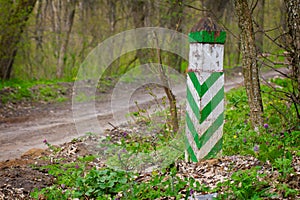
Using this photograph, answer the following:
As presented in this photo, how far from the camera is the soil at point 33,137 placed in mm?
5031

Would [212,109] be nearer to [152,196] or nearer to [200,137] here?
[200,137]

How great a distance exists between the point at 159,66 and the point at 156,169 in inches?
97.0

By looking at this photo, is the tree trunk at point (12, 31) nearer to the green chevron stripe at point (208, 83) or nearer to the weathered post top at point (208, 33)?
the weathered post top at point (208, 33)

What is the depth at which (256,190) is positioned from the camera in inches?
145

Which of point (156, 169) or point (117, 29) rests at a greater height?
point (117, 29)

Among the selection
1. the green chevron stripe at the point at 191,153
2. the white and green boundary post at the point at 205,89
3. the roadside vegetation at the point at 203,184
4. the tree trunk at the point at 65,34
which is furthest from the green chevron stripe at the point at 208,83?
the tree trunk at the point at 65,34

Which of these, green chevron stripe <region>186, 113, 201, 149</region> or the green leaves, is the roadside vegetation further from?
green chevron stripe <region>186, 113, 201, 149</region>

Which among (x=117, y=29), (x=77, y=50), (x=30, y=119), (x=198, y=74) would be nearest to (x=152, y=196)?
(x=198, y=74)

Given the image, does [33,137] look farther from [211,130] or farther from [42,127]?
[211,130]

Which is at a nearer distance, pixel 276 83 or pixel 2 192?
pixel 2 192

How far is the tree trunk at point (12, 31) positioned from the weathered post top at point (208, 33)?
975 centimetres

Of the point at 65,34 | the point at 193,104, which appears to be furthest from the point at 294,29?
the point at 65,34

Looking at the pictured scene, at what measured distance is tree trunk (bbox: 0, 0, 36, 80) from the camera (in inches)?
523

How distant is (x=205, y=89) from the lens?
4.60 meters
